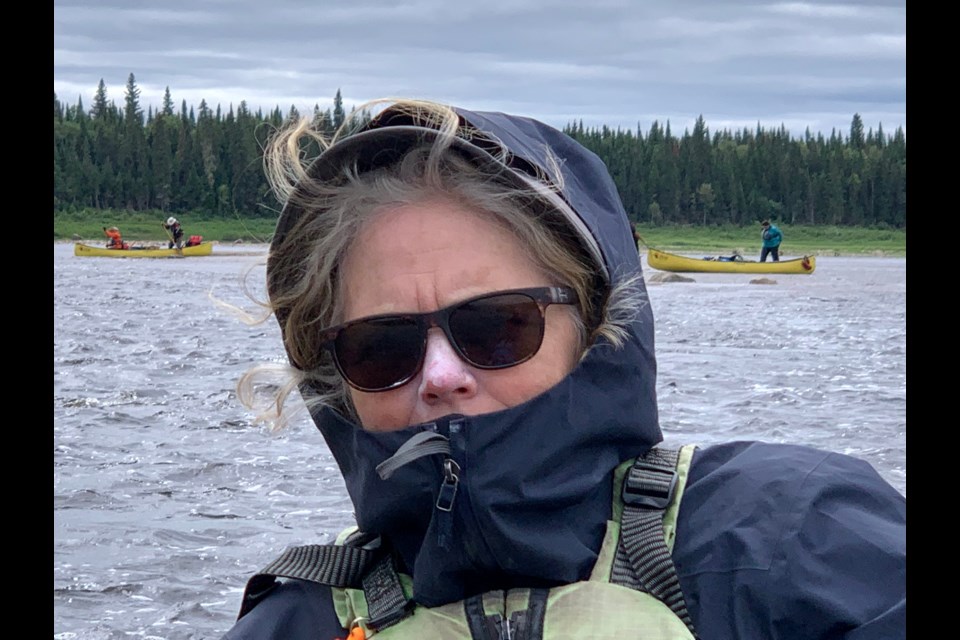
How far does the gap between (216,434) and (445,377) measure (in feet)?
20.2

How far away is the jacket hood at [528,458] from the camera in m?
1.86

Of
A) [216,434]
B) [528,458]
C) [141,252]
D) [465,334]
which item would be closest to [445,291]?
[465,334]

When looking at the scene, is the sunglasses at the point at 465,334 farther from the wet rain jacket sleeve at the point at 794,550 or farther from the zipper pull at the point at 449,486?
the wet rain jacket sleeve at the point at 794,550

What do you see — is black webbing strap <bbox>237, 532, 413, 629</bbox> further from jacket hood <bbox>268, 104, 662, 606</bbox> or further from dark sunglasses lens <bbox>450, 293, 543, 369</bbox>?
dark sunglasses lens <bbox>450, 293, 543, 369</bbox>

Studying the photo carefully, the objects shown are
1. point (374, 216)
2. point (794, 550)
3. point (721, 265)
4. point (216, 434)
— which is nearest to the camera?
point (794, 550)

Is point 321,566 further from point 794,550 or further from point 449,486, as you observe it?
point 794,550

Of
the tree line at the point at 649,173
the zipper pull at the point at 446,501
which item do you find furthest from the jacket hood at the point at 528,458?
the tree line at the point at 649,173

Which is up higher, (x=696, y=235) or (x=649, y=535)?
(x=696, y=235)

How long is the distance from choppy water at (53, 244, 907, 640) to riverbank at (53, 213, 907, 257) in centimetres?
4281

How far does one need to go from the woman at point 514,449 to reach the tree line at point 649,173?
239ft

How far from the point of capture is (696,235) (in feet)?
242
